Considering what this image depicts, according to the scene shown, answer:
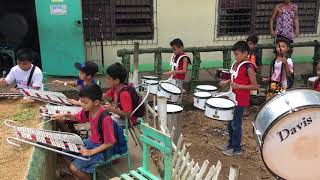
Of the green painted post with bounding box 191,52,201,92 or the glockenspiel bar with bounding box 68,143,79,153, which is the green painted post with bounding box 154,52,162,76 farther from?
the glockenspiel bar with bounding box 68,143,79,153

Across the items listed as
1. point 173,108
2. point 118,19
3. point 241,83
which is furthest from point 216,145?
point 118,19

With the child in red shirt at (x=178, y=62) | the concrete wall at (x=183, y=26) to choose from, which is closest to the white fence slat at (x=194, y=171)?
the child in red shirt at (x=178, y=62)

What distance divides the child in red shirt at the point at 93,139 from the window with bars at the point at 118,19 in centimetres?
428

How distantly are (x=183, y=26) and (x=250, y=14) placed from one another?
1.60 metres

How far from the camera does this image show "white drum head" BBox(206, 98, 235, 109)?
5085 mm

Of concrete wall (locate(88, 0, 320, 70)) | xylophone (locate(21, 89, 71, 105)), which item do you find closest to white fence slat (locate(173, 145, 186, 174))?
xylophone (locate(21, 89, 71, 105))

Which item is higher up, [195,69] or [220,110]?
[195,69]

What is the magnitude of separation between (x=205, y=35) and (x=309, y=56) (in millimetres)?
2801

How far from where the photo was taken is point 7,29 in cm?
944

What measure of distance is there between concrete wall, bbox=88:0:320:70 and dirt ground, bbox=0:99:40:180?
145 inches

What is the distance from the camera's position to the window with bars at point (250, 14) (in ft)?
29.1

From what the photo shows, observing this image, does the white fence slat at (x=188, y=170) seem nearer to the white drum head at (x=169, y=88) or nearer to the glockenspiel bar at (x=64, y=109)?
the glockenspiel bar at (x=64, y=109)

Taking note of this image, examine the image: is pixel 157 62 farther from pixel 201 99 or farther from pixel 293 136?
pixel 293 136

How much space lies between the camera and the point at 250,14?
29.6ft
